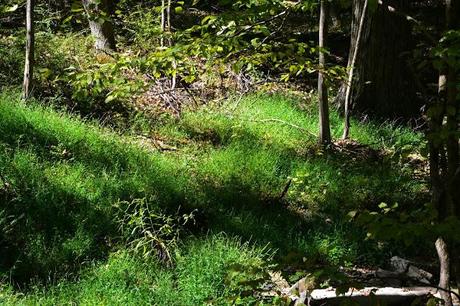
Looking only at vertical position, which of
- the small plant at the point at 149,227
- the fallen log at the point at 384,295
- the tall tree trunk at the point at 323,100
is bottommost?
the fallen log at the point at 384,295

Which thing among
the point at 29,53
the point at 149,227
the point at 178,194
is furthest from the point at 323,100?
the point at 29,53

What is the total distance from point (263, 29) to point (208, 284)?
1.81m

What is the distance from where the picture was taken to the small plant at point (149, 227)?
4098 millimetres

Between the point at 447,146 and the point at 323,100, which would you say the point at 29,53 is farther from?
the point at 447,146

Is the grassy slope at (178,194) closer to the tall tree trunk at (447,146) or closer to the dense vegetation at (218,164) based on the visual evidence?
the dense vegetation at (218,164)

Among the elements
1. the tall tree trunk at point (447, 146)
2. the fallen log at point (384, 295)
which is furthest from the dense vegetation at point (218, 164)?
the fallen log at point (384, 295)

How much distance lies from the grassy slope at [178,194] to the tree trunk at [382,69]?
99 centimetres

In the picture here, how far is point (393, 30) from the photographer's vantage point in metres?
7.74

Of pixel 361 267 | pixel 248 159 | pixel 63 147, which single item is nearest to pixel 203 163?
pixel 248 159

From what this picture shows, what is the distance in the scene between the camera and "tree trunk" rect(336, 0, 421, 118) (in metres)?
7.67

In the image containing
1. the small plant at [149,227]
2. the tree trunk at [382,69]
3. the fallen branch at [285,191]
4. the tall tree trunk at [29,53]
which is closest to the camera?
the small plant at [149,227]

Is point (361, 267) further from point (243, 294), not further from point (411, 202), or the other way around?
point (243, 294)

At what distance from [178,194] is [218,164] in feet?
2.76

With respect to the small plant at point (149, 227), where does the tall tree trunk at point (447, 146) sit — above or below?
above
